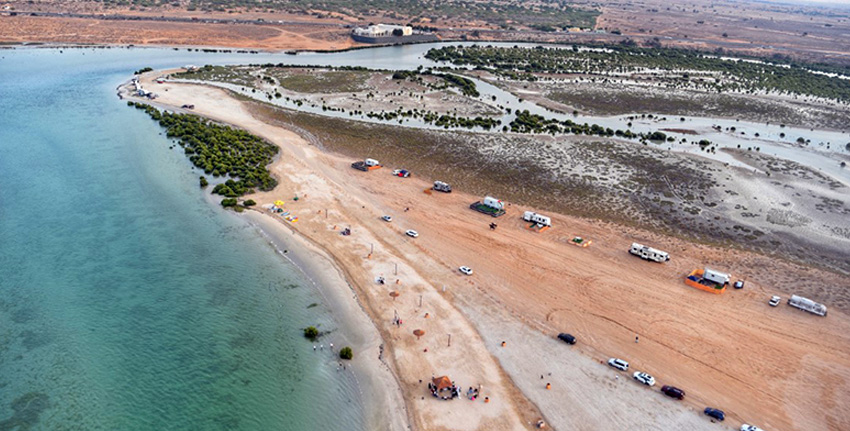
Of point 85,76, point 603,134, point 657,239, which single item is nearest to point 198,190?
point 657,239

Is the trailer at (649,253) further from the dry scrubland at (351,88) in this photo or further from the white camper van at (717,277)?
the dry scrubland at (351,88)

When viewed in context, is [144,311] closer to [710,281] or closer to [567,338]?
[567,338]

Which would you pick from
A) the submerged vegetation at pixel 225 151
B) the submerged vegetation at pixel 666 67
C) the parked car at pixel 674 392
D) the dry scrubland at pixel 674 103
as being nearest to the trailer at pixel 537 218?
the parked car at pixel 674 392

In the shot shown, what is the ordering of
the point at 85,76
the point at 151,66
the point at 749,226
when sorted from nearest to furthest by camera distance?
the point at 749,226, the point at 85,76, the point at 151,66

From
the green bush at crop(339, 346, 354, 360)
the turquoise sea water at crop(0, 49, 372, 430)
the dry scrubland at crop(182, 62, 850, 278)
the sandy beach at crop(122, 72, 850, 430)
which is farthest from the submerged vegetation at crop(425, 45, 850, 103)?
the green bush at crop(339, 346, 354, 360)

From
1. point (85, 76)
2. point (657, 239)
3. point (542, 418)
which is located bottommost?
point (542, 418)

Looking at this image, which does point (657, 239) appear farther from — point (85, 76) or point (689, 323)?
point (85, 76)

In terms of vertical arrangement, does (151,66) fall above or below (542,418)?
above
